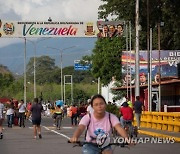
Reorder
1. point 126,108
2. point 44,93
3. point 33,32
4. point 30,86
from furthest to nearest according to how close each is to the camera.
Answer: point 30,86
point 44,93
point 33,32
point 126,108

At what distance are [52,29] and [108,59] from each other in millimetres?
18955

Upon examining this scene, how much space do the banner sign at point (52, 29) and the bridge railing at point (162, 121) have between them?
1775 cm

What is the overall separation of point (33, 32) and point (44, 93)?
244 feet

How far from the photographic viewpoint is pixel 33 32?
53719mm

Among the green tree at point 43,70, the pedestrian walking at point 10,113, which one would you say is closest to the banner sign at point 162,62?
the pedestrian walking at point 10,113

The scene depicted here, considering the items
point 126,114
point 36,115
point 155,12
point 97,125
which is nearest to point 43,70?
point 155,12

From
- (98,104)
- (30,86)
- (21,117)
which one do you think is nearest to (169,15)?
(21,117)

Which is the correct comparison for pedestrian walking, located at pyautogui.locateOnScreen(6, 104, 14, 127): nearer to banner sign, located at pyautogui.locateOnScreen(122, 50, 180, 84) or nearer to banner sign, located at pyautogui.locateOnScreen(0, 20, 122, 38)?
banner sign, located at pyautogui.locateOnScreen(0, 20, 122, 38)

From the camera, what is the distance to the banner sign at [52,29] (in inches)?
2104

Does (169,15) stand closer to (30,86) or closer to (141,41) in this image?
(141,41)

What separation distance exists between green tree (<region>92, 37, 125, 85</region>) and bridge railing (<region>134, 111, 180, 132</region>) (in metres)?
34.3

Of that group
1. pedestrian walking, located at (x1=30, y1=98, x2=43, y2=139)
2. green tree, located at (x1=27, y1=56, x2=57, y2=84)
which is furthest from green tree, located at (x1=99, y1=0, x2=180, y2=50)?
green tree, located at (x1=27, y1=56, x2=57, y2=84)

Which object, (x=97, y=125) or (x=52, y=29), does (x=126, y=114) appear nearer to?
(x=97, y=125)

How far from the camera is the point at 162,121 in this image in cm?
3247
